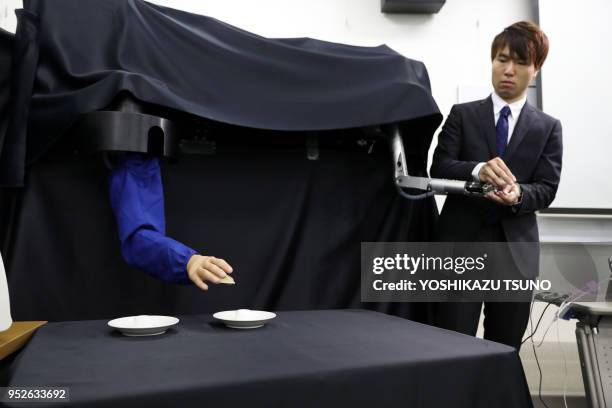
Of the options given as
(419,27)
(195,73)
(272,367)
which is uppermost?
(419,27)

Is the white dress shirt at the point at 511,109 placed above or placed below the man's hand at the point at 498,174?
above

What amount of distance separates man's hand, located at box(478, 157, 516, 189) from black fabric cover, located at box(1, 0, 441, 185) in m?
0.30

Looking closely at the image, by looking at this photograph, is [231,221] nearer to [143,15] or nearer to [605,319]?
[143,15]

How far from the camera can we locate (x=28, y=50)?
48.4 inches

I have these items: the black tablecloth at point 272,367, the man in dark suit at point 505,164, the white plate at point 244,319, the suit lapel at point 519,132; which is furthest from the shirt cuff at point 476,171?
the white plate at point 244,319

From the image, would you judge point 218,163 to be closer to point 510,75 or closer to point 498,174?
point 498,174

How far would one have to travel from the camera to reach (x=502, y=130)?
5.11 ft

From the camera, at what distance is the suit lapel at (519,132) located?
4.95 ft

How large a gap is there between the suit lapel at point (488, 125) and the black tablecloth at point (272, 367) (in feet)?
2.65

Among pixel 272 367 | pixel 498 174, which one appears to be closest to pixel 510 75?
pixel 498 174

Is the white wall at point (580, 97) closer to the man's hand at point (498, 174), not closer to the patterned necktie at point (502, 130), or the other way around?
the patterned necktie at point (502, 130)

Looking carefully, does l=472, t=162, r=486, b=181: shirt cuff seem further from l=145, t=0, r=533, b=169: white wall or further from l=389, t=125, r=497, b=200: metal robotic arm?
l=145, t=0, r=533, b=169: white wall

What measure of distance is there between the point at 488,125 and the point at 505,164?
0.51 feet

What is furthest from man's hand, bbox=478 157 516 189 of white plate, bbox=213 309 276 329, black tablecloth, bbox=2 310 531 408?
white plate, bbox=213 309 276 329
